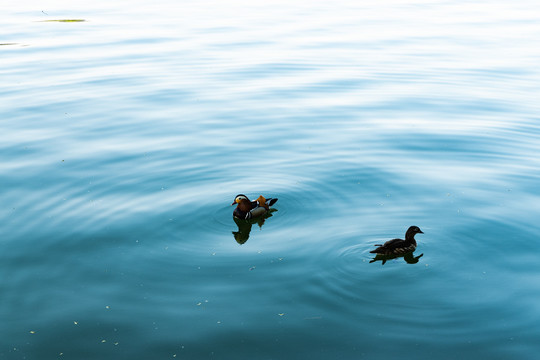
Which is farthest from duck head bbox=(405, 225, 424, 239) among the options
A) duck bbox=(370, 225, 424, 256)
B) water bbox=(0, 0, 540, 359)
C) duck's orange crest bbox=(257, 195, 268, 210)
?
duck's orange crest bbox=(257, 195, 268, 210)

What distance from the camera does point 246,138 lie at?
61.3ft

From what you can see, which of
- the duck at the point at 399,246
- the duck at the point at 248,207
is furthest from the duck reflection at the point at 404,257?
the duck at the point at 248,207

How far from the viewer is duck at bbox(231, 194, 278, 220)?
13312 millimetres

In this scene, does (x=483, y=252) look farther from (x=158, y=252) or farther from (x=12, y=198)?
(x=12, y=198)

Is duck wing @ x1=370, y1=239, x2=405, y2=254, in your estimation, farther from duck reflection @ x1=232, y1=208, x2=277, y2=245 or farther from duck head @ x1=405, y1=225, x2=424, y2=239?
duck reflection @ x1=232, y1=208, x2=277, y2=245

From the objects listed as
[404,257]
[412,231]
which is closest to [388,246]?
[404,257]

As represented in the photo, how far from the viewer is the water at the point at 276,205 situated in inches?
394

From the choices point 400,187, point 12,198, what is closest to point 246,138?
point 400,187

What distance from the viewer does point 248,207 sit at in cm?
1349

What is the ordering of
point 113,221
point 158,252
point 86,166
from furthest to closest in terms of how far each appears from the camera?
point 86,166, point 113,221, point 158,252

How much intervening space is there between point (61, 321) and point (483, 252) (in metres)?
7.19

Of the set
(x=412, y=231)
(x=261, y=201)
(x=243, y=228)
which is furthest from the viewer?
(x=261, y=201)

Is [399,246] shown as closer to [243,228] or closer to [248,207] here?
[243,228]

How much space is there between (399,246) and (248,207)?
328 centimetres
